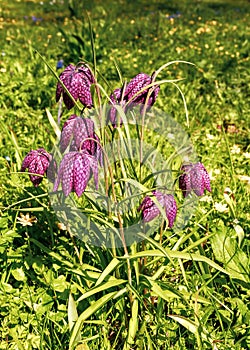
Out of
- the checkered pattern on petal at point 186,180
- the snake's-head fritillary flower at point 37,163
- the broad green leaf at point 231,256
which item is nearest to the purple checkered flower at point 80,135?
the snake's-head fritillary flower at point 37,163

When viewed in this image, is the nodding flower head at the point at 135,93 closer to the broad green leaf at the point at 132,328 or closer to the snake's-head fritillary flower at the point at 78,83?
the snake's-head fritillary flower at the point at 78,83

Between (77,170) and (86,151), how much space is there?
75mm

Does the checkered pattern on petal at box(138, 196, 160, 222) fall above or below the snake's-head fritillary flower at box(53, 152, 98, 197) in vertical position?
below

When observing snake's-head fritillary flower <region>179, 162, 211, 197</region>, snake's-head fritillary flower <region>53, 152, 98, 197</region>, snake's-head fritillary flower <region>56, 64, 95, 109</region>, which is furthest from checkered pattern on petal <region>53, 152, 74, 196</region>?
snake's-head fritillary flower <region>179, 162, 211, 197</region>

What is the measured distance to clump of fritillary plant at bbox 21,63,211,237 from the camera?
105cm

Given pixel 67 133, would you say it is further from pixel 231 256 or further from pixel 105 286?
pixel 231 256

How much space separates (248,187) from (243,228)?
21cm

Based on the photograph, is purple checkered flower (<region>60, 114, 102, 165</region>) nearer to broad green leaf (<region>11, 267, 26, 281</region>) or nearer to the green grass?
the green grass

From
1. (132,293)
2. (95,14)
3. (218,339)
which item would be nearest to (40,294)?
(132,293)

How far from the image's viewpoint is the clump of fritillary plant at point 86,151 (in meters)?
1.05

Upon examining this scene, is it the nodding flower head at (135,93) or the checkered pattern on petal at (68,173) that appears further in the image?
the nodding flower head at (135,93)

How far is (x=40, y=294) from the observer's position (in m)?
1.41

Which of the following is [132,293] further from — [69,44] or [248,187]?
[69,44]

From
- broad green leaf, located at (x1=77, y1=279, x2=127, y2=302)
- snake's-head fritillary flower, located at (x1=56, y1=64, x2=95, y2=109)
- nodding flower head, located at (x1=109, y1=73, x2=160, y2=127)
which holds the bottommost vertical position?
broad green leaf, located at (x1=77, y1=279, x2=127, y2=302)
